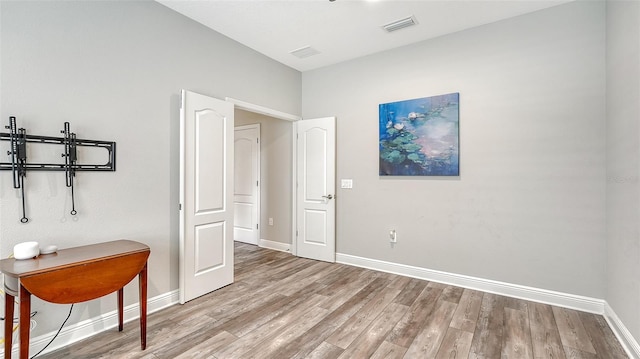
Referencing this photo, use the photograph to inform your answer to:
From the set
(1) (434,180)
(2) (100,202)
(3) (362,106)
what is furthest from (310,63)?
(2) (100,202)

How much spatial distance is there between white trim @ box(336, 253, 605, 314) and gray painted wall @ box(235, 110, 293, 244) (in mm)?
1265

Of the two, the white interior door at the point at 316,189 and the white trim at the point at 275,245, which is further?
the white trim at the point at 275,245

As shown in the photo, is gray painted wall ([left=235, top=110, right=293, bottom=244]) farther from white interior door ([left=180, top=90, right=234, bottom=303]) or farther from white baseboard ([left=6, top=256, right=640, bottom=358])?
white interior door ([left=180, top=90, right=234, bottom=303])

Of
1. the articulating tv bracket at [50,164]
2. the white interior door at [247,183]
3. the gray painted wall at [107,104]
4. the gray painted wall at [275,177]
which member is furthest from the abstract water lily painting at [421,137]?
the articulating tv bracket at [50,164]

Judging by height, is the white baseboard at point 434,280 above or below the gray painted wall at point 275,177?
below

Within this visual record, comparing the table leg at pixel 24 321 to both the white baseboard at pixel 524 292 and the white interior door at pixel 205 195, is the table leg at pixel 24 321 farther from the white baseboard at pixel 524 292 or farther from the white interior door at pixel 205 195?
the white baseboard at pixel 524 292

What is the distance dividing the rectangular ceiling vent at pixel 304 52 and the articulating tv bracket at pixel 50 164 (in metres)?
2.43

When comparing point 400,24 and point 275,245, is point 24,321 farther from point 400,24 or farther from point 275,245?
point 400,24

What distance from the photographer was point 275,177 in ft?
15.8

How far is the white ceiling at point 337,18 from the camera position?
9.08ft

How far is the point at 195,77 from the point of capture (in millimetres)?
3014

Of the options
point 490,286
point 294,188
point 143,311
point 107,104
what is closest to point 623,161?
point 490,286

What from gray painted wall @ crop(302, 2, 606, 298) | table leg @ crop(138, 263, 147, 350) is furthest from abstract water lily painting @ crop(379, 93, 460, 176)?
table leg @ crop(138, 263, 147, 350)

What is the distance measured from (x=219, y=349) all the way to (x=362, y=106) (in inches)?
127
